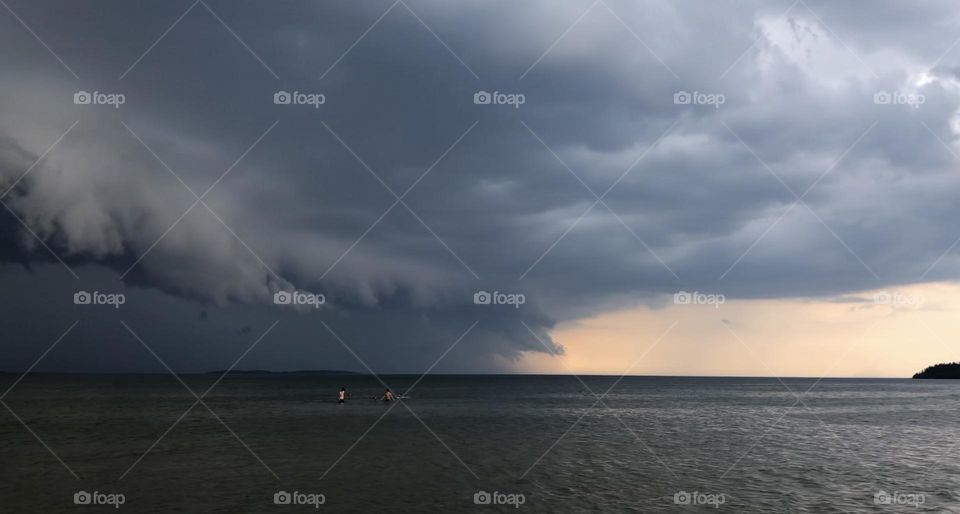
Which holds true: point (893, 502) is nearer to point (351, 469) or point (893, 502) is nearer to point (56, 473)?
point (351, 469)

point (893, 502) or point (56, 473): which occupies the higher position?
point (56, 473)

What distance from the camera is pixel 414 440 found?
4403 cm

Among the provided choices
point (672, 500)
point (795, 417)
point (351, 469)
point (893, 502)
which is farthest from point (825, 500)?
point (795, 417)

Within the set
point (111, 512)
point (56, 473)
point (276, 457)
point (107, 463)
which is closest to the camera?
point (111, 512)

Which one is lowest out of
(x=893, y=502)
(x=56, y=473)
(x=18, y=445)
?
(x=893, y=502)

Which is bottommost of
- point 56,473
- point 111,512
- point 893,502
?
point 893,502

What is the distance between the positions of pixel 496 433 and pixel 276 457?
20.7 m

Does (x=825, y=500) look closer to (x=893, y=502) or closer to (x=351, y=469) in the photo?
(x=893, y=502)

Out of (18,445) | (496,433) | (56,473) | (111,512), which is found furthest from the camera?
(496,433)

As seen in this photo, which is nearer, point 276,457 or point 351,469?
point 351,469

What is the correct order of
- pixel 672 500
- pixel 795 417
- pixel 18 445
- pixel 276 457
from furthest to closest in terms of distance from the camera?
pixel 795 417, pixel 18 445, pixel 276 457, pixel 672 500

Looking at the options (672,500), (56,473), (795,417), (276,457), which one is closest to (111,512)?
(56,473)

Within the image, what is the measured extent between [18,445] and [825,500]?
48011 mm

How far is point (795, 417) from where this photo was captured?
244 feet
